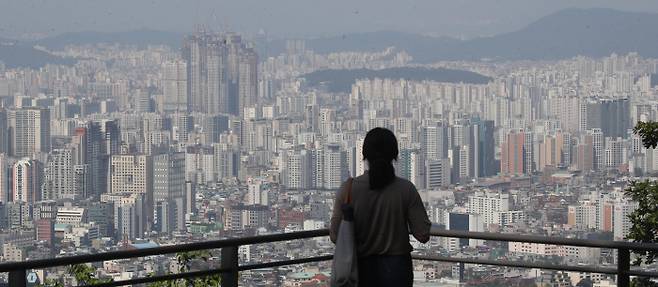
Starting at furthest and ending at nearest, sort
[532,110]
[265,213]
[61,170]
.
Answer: [532,110] → [61,170] → [265,213]

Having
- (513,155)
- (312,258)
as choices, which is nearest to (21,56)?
(513,155)

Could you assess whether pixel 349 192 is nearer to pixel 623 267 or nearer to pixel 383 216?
pixel 383 216

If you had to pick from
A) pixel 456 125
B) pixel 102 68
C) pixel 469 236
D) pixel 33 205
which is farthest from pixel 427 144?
pixel 469 236

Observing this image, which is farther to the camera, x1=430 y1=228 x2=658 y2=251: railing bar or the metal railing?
x1=430 y1=228 x2=658 y2=251: railing bar

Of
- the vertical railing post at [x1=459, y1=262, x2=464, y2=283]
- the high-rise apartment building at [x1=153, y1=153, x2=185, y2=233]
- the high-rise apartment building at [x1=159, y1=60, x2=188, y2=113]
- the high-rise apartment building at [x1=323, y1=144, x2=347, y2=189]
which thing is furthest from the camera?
the high-rise apartment building at [x1=159, y1=60, x2=188, y2=113]

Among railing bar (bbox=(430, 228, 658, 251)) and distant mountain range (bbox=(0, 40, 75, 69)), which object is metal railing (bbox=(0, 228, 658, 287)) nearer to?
railing bar (bbox=(430, 228, 658, 251))

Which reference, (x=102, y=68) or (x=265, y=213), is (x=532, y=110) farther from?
(x=265, y=213)

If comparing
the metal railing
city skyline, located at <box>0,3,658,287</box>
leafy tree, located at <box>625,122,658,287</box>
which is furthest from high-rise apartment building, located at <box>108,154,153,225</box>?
the metal railing
